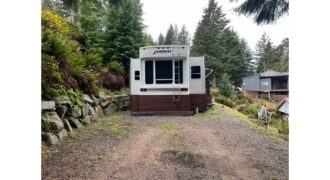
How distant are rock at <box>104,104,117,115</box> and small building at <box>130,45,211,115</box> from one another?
28 cm

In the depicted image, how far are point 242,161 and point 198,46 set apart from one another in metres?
1.01

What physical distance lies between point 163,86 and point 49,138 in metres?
2.36

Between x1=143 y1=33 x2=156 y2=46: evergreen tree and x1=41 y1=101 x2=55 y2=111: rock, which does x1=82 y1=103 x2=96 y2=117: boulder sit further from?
x1=143 y1=33 x2=156 y2=46: evergreen tree

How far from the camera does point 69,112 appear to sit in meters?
2.60

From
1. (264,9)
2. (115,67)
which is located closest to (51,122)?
(264,9)

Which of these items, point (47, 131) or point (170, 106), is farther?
point (170, 106)

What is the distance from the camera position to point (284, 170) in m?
1.27

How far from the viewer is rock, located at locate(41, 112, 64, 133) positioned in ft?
6.08

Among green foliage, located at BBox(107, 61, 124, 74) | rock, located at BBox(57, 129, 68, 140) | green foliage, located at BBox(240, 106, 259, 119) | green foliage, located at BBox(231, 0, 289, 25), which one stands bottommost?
rock, located at BBox(57, 129, 68, 140)

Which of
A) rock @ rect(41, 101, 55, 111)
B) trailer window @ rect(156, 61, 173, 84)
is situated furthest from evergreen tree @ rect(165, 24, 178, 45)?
trailer window @ rect(156, 61, 173, 84)

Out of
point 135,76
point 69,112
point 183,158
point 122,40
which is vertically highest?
point 122,40

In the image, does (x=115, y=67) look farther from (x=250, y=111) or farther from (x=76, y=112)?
(x=250, y=111)
